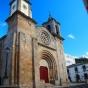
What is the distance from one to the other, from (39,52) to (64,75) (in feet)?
23.2

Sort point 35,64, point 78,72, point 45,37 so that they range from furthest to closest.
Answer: point 78,72, point 45,37, point 35,64

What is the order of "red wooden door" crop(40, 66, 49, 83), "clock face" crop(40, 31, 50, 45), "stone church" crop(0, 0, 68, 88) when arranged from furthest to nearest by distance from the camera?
"clock face" crop(40, 31, 50, 45), "red wooden door" crop(40, 66, 49, 83), "stone church" crop(0, 0, 68, 88)

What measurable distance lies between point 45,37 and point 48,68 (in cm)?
542

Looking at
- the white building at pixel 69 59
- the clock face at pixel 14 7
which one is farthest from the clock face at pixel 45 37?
the white building at pixel 69 59

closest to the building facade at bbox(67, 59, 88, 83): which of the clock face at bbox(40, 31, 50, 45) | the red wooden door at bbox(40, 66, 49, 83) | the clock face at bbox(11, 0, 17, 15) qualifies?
the red wooden door at bbox(40, 66, 49, 83)

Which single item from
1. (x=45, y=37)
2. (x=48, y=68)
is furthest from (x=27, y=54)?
(x=45, y=37)

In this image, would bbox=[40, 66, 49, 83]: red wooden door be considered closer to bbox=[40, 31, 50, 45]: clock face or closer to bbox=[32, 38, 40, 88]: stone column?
bbox=[32, 38, 40, 88]: stone column

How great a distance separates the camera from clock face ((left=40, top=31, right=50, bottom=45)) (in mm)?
21397

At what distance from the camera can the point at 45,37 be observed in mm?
22188

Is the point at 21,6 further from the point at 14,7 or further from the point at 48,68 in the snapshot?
the point at 48,68

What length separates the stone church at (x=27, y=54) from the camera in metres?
15.1

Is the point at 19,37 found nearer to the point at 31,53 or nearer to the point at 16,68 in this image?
the point at 31,53

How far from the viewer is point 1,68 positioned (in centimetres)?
1691

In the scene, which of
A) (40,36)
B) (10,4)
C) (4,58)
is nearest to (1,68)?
(4,58)
